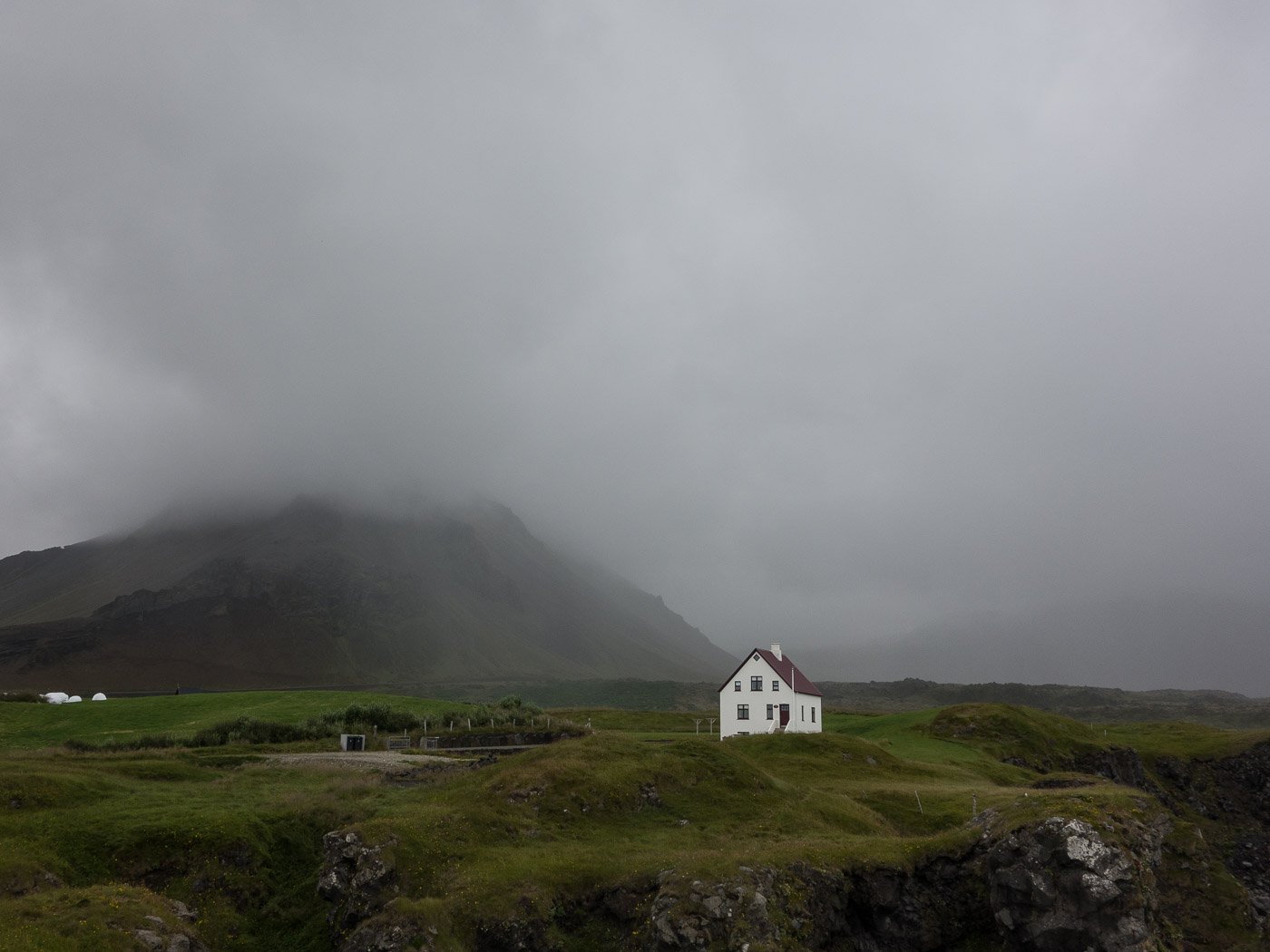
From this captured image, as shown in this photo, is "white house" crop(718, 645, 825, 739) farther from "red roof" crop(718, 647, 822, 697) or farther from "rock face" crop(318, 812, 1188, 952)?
"rock face" crop(318, 812, 1188, 952)

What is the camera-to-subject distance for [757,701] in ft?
247

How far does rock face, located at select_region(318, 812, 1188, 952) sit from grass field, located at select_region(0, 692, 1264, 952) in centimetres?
76

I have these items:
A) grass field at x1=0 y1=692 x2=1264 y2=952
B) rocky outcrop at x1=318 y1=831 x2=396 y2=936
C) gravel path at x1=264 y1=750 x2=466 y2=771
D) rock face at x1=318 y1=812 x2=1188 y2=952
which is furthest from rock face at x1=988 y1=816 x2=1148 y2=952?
gravel path at x1=264 y1=750 x2=466 y2=771

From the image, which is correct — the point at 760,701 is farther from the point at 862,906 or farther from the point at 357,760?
the point at 862,906

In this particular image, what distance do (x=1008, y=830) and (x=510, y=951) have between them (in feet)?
66.7

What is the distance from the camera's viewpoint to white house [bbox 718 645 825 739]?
244 feet

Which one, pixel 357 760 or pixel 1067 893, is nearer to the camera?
pixel 1067 893

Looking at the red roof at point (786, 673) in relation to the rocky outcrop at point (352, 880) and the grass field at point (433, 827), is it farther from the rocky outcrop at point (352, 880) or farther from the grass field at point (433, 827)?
the rocky outcrop at point (352, 880)

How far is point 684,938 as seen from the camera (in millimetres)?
26641

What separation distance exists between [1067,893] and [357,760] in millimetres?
38963

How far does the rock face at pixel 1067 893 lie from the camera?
2800 cm

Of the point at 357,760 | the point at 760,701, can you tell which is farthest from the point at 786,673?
the point at 357,760

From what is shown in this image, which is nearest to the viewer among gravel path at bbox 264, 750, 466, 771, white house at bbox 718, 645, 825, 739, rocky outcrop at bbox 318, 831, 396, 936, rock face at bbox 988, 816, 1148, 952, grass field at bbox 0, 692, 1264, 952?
rock face at bbox 988, 816, 1148, 952

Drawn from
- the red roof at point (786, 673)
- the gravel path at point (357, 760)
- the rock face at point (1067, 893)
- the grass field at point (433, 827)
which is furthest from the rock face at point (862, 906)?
the red roof at point (786, 673)
